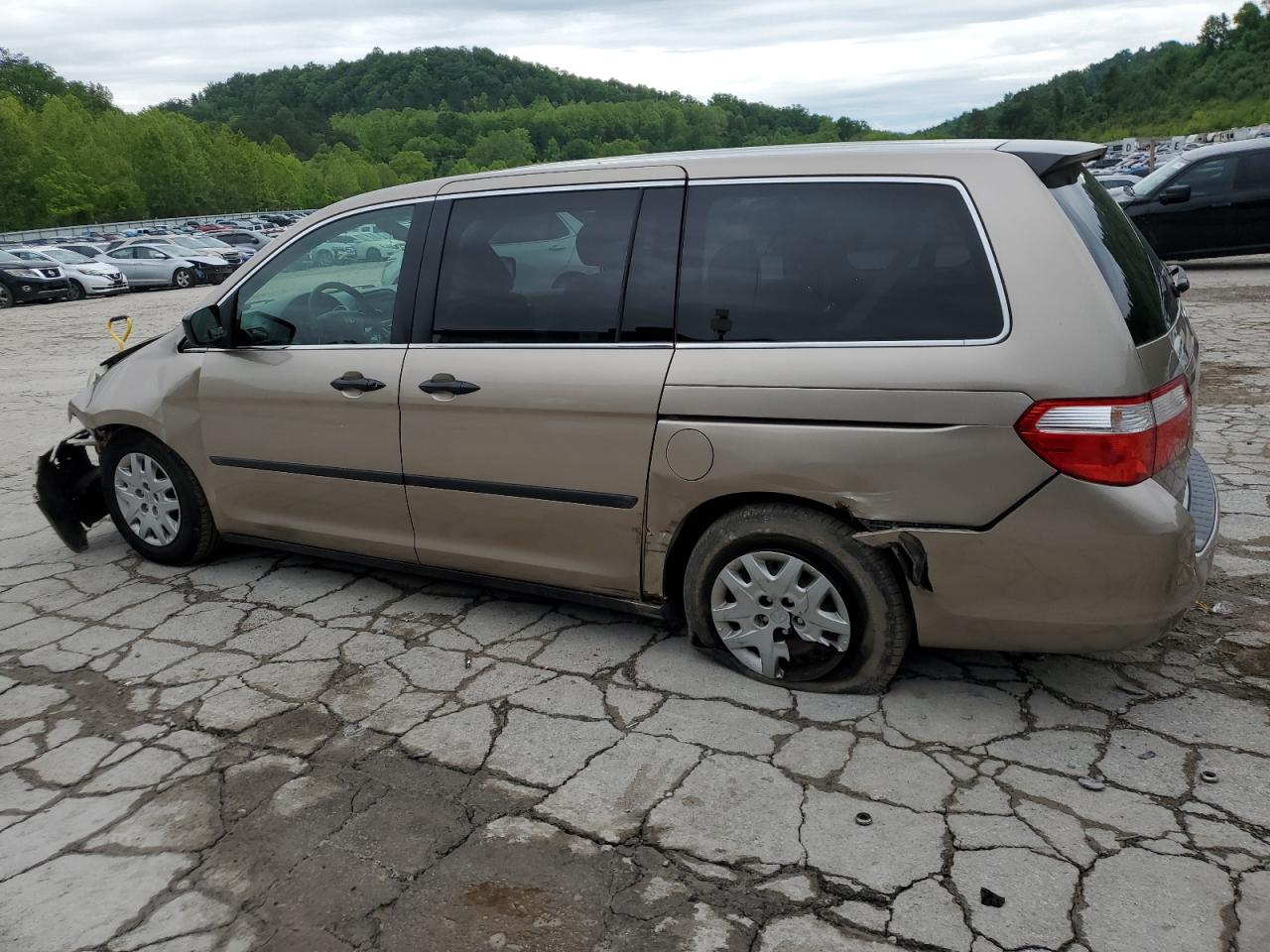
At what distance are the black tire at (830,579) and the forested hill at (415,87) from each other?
14564 cm

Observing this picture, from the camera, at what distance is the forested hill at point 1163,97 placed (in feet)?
351

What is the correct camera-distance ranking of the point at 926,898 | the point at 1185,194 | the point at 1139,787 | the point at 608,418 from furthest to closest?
the point at 1185,194
the point at 608,418
the point at 1139,787
the point at 926,898

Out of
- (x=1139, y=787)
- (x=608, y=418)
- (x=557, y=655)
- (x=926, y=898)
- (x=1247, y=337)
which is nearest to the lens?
(x=926, y=898)

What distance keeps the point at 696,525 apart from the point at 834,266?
0.96 m

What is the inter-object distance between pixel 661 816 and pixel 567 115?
452ft

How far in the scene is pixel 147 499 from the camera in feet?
15.5

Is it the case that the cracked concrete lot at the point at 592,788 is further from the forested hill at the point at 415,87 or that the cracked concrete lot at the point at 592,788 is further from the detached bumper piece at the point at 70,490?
the forested hill at the point at 415,87

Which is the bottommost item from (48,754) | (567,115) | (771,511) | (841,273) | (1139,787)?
(48,754)

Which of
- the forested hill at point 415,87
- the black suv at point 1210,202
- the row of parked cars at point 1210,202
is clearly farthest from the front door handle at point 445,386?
the forested hill at point 415,87

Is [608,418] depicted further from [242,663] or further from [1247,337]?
[1247,337]

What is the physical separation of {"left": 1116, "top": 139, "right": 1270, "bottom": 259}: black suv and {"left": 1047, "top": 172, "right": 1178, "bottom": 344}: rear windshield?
11257mm

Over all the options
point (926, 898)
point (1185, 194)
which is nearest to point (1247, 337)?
point (1185, 194)

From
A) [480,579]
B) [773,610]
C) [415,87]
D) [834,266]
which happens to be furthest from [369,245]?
[415,87]

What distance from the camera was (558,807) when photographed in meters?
2.79
